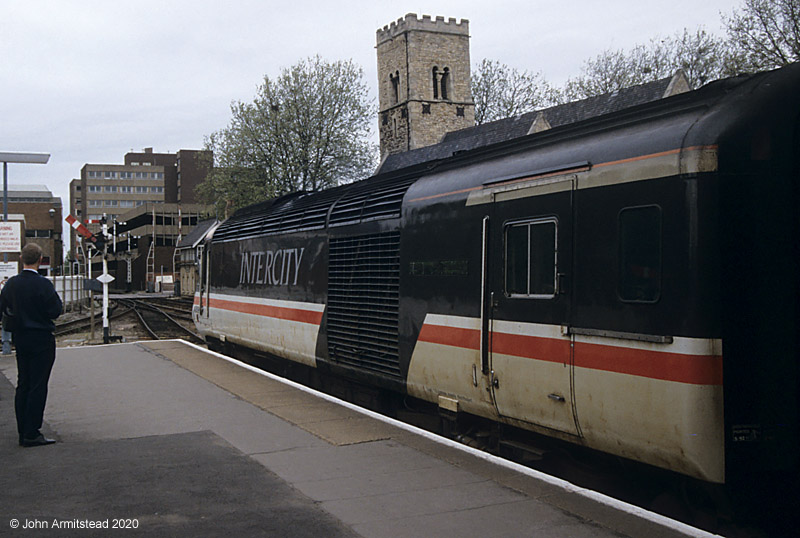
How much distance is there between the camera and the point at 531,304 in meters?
5.90

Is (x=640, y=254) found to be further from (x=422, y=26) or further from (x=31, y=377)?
(x=422, y=26)

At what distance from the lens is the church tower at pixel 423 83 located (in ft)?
225

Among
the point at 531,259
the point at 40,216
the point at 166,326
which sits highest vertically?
the point at 40,216

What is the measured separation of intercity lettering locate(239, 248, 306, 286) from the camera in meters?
11.3

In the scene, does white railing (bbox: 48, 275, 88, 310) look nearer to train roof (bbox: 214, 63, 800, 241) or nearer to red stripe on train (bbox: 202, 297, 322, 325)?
red stripe on train (bbox: 202, 297, 322, 325)

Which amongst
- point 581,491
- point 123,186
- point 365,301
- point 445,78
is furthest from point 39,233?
point 581,491

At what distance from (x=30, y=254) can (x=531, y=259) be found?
4613 mm

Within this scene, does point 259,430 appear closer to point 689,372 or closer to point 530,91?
point 689,372

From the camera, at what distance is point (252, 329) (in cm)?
1323

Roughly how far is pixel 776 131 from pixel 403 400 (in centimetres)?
514

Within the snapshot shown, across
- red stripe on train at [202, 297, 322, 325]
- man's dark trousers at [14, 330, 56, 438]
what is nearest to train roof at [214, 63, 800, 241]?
red stripe on train at [202, 297, 322, 325]

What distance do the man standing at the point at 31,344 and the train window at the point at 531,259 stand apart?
13.5ft

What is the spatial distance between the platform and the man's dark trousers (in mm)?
310

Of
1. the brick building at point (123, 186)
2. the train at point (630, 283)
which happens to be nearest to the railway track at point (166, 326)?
the train at point (630, 283)
